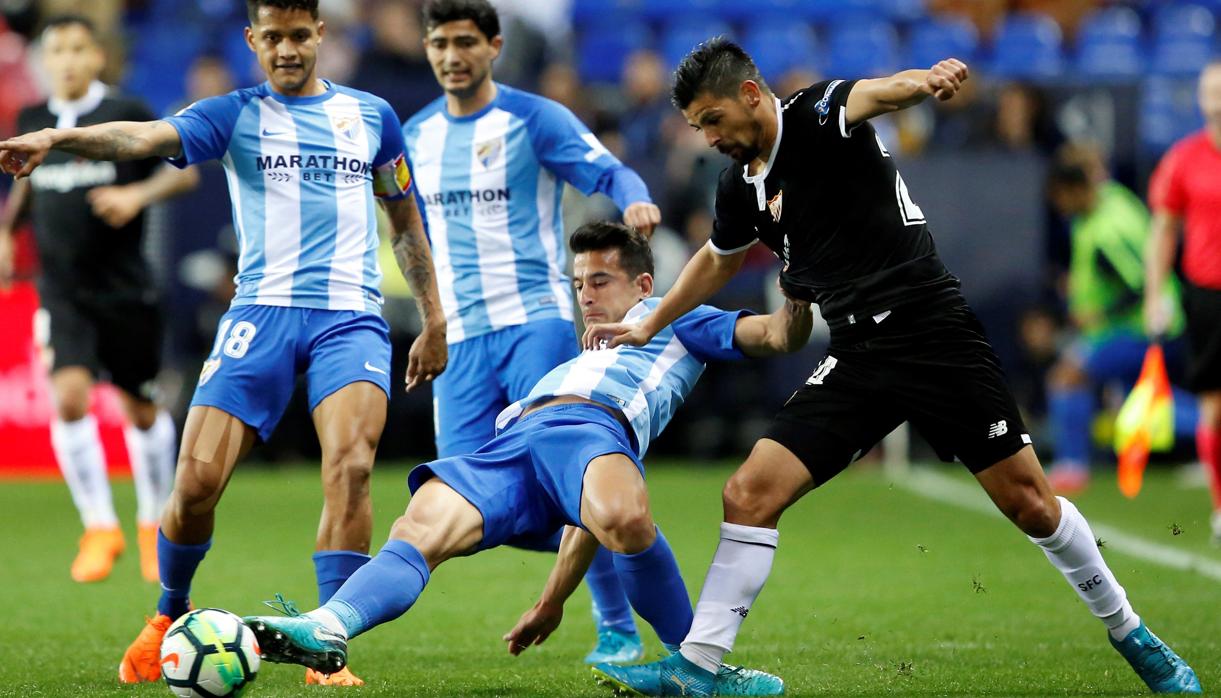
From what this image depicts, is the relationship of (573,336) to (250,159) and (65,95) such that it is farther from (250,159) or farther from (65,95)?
(65,95)

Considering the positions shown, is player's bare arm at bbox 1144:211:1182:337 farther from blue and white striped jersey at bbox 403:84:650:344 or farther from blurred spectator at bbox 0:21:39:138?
blurred spectator at bbox 0:21:39:138

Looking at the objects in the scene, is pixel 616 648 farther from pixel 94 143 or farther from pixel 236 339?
pixel 94 143

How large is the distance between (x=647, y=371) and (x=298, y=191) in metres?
1.39

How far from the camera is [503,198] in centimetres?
692

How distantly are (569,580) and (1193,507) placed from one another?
743cm

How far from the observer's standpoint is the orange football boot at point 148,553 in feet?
27.7

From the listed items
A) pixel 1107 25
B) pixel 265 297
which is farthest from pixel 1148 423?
pixel 1107 25

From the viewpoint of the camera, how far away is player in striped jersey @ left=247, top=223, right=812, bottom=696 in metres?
4.83

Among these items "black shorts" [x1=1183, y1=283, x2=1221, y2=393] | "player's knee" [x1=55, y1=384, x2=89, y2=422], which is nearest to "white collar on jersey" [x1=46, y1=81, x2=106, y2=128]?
"player's knee" [x1=55, y1=384, x2=89, y2=422]

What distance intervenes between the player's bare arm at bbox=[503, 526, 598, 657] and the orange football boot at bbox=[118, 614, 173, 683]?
3.99ft

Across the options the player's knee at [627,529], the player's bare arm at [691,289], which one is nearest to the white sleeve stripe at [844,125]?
the player's bare arm at [691,289]

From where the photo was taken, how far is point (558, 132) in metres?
6.88

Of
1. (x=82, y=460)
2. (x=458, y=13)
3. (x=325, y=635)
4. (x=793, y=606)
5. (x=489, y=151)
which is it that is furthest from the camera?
(x=82, y=460)

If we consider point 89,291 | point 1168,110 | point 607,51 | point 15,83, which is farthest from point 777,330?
point 15,83
